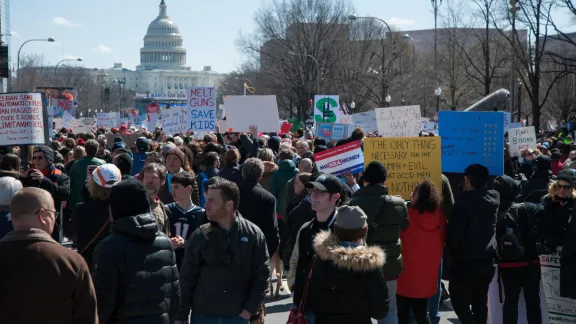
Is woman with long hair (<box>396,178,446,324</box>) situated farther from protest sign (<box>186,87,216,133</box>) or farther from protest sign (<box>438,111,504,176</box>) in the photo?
protest sign (<box>186,87,216,133</box>)

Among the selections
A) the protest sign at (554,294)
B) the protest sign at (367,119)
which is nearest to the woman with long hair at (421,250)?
the protest sign at (554,294)

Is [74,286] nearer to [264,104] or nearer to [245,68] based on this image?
[264,104]

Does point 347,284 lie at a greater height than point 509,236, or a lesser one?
greater

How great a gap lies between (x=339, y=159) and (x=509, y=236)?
2207mm

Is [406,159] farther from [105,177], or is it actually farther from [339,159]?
[105,177]

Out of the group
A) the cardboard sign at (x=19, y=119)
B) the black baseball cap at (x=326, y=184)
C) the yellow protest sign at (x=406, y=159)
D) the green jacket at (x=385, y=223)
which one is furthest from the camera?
the cardboard sign at (x=19, y=119)

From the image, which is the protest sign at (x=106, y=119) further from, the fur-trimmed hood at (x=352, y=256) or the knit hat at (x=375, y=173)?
the fur-trimmed hood at (x=352, y=256)

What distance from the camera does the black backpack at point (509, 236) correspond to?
23.0 ft

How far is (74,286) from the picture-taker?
13.1ft

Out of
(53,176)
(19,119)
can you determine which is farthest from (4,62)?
(53,176)

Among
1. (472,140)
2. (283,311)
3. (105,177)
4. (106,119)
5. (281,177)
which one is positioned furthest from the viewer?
(106,119)

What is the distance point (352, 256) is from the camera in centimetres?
467

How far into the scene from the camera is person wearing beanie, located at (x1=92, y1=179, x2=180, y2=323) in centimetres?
453

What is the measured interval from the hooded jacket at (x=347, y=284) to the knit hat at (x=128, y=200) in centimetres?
110
